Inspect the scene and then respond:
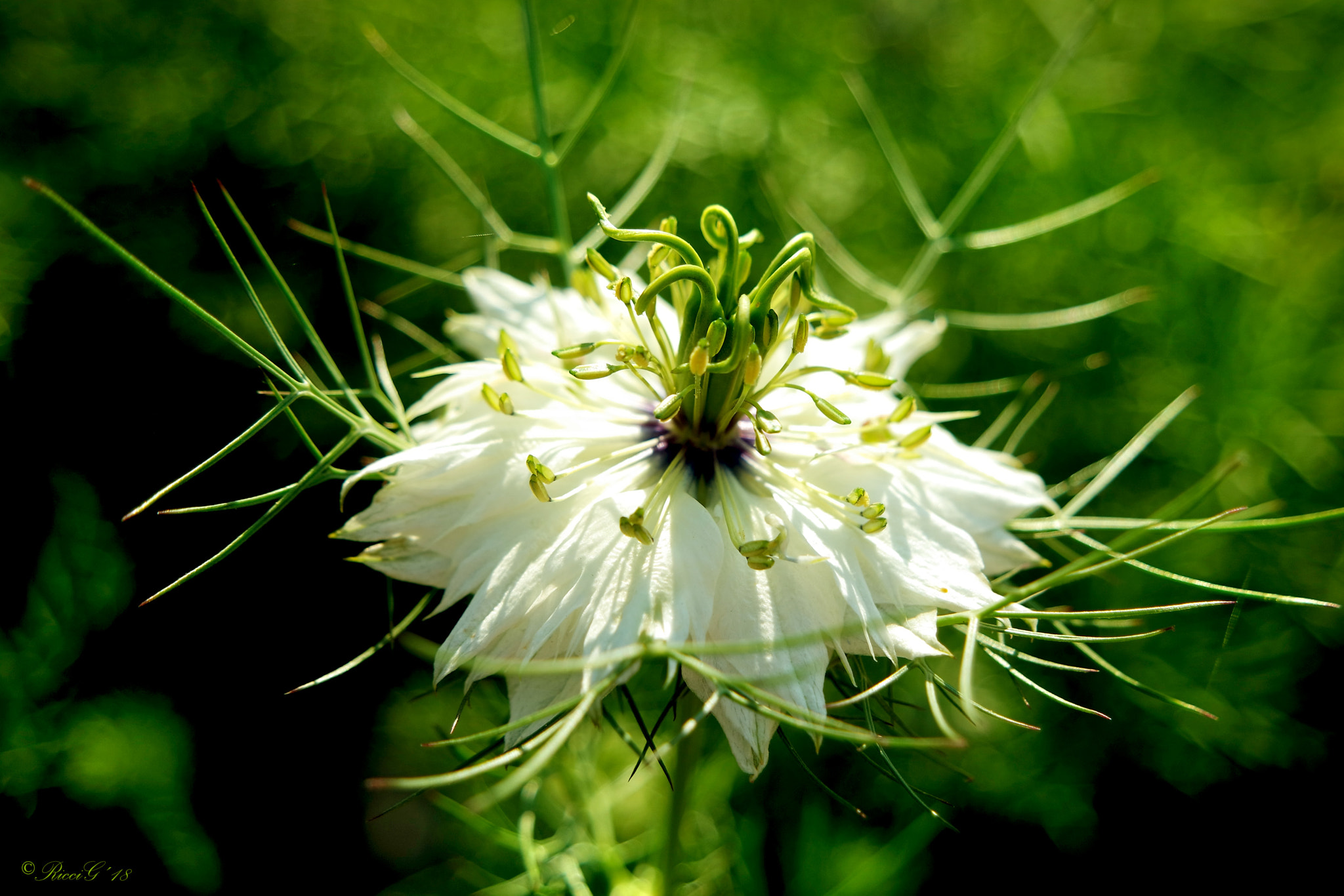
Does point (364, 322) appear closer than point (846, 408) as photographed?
No

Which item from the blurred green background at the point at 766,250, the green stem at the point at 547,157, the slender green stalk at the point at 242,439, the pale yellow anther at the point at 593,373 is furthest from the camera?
A: the blurred green background at the point at 766,250

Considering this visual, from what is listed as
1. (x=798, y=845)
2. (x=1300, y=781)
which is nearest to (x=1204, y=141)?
(x=1300, y=781)

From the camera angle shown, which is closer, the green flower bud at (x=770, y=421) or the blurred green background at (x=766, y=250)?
the green flower bud at (x=770, y=421)

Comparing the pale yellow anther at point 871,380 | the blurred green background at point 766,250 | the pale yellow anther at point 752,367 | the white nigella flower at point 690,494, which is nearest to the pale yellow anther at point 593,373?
the white nigella flower at point 690,494

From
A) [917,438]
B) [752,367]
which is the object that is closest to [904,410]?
[917,438]

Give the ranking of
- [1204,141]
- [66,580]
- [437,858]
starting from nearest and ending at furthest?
[66,580]
[437,858]
[1204,141]

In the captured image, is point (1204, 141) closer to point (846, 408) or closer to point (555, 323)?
point (846, 408)

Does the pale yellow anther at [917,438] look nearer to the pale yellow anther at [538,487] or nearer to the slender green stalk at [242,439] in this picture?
the pale yellow anther at [538,487]
